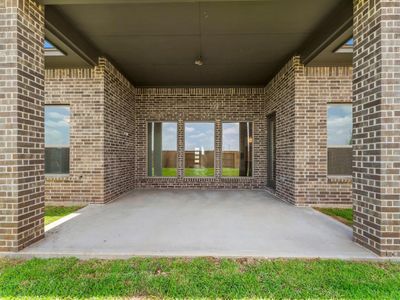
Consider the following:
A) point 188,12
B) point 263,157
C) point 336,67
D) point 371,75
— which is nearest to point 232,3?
point 188,12

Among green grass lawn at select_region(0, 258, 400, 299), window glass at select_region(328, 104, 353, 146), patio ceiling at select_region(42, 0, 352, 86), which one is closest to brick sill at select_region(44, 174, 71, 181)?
patio ceiling at select_region(42, 0, 352, 86)

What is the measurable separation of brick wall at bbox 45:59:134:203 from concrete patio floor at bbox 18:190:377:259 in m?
0.82

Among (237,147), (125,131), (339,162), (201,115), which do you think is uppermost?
(201,115)

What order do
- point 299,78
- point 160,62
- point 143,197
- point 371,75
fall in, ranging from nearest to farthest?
point 371,75 → point 299,78 → point 160,62 → point 143,197

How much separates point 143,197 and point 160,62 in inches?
154

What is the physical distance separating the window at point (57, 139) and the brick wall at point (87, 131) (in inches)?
10.6

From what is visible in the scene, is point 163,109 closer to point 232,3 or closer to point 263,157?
point 263,157

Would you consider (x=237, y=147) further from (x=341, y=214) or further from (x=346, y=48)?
(x=346, y=48)

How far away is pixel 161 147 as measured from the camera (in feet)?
29.8

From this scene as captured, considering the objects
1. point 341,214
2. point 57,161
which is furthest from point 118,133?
point 341,214

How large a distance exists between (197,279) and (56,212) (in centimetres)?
432

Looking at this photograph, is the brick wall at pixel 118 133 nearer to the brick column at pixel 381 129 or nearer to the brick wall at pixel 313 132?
the brick wall at pixel 313 132

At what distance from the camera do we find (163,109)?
8906 millimetres

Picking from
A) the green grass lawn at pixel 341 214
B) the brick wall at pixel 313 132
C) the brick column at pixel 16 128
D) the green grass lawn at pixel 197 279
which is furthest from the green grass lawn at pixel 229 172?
the brick column at pixel 16 128
